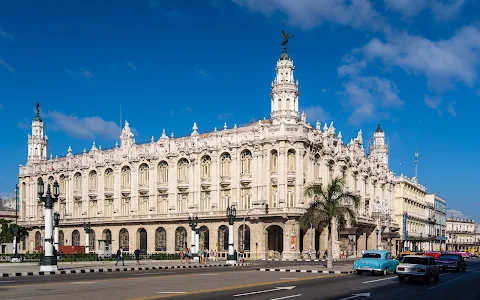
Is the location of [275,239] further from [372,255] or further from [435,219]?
[435,219]

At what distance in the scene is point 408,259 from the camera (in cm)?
2928

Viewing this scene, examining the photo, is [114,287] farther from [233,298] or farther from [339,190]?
[339,190]

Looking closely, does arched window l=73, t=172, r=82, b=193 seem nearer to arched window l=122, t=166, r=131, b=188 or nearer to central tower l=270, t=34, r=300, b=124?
arched window l=122, t=166, r=131, b=188

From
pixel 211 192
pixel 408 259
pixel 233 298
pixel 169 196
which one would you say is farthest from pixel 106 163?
pixel 233 298

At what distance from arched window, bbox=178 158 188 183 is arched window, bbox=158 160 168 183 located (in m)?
2.46

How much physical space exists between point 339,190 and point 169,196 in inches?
1409

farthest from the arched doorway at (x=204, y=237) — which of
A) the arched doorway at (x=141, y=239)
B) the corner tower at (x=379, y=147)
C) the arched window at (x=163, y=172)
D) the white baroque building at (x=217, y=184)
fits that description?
the corner tower at (x=379, y=147)

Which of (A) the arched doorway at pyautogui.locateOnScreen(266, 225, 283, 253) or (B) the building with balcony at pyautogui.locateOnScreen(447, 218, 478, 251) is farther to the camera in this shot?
(B) the building with balcony at pyautogui.locateOnScreen(447, 218, 478, 251)

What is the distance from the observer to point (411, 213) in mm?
118438

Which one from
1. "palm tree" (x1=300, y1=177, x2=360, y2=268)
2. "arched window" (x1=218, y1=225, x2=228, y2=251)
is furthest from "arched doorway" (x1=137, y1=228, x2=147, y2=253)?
"palm tree" (x1=300, y1=177, x2=360, y2=268)

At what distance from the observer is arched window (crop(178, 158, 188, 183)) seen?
7600cm

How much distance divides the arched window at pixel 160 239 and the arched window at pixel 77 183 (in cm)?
1785

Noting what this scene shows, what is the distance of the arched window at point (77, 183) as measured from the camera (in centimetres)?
8831

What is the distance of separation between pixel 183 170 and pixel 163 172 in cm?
361
